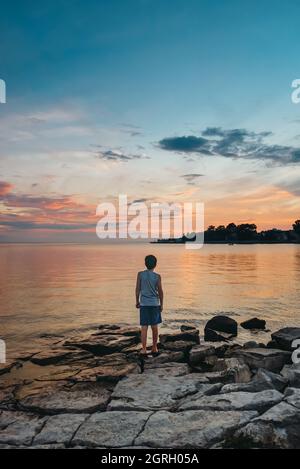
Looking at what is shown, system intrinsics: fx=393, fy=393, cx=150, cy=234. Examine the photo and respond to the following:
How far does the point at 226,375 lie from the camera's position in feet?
28.8

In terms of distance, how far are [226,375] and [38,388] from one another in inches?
169

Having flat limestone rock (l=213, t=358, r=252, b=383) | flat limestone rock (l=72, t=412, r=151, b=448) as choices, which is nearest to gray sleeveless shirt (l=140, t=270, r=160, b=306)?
flat limestone rock (l=213, t=358, r=252, b=383)

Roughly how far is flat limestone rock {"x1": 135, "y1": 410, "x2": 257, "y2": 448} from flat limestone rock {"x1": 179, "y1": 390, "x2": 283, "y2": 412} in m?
0.22

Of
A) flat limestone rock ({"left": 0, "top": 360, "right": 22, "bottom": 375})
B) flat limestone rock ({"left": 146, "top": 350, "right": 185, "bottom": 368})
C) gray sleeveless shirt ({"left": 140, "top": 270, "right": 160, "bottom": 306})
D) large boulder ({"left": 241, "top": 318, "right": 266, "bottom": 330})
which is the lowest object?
large boulder ({"left": 241, "top": 318, "right": 266, "bottom": 330})

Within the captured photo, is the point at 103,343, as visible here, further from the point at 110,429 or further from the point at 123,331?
the point at 110,429

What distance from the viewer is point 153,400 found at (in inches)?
297

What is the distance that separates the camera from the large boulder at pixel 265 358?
9.97 metres

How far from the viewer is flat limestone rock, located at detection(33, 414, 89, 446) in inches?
239

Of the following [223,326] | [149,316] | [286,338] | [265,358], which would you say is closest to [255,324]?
[223,326]

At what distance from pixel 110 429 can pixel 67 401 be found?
1771mm

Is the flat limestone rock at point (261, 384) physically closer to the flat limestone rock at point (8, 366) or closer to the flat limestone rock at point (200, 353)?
the flat limestone rock at point (200, 353)

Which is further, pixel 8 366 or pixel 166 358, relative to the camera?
pixel 8 366
